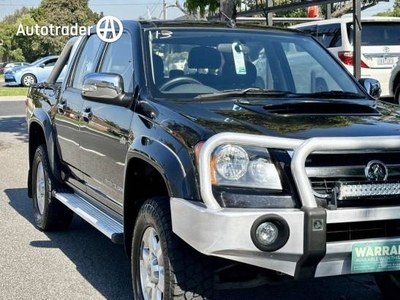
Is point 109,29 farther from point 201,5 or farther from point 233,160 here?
point 201,5

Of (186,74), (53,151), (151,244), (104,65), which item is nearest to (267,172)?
(151,244)

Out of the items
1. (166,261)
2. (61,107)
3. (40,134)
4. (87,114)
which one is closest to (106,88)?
(87,114)

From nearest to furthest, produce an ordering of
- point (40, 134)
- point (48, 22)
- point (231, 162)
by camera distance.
Result: point (231, 162) < point (40, 134) < point (48, 22)

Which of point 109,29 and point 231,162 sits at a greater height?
point 109,29

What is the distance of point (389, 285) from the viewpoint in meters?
4.65

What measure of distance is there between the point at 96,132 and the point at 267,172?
204 cm

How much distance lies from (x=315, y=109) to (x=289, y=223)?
3.55ft

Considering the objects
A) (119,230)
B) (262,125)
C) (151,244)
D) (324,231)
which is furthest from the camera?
(119,230)

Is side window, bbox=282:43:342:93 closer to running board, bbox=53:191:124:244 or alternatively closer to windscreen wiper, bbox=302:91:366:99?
windscreen wiper, bbox=302:91:366:99

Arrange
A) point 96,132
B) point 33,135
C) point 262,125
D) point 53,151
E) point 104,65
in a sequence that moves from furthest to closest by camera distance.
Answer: point 33,135 → point 53,151 → point 104,65 → point 96,132 → point 262,125

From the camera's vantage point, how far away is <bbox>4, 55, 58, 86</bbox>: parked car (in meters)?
32.2

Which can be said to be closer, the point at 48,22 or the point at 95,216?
the point at 95,216

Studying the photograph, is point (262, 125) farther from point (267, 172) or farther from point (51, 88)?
point (51, 88)

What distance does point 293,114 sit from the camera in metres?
4.04
